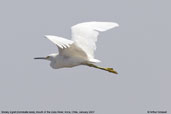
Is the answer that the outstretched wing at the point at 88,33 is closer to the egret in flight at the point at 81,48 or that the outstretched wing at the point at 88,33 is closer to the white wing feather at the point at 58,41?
the egret in flight at the point at 81,48

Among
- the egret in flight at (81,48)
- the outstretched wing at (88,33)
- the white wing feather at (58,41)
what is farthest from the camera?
the outstretched wing at (88,33)

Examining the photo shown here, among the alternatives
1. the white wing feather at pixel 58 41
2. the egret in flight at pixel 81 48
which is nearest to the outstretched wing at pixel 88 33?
the egret in flight at pixel 81 48

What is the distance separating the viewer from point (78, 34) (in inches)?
807

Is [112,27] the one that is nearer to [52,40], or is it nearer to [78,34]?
[78,34]

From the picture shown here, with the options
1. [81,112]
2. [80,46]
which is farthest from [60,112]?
[80,46]

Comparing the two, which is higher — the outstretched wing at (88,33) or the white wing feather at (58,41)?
the white wing feather at (58,41)

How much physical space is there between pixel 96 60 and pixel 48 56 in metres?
1.96

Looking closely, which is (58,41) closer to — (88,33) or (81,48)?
(81,48)

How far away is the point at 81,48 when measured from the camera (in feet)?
63.5

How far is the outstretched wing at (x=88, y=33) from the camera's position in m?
20.0

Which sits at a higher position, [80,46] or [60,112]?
[80,46]

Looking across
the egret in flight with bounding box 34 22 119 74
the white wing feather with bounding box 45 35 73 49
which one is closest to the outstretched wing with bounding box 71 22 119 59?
the egret in flight with bounding box 34 22 119 74

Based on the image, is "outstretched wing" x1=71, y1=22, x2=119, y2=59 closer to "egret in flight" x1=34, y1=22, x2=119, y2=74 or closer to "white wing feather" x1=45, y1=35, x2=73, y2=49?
"egret in flight" x1=34, y1=22, x2=119, y2=74

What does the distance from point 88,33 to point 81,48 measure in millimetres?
1271
